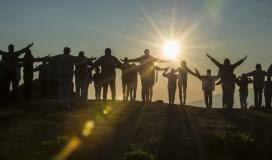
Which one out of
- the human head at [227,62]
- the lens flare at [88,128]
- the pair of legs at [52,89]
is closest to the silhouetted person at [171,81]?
the human head at [227,62]

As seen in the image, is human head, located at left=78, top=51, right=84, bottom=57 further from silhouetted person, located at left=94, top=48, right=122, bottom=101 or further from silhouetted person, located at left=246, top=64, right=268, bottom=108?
silhouetted person, located at left=246, top=64, right=268, bottom=108

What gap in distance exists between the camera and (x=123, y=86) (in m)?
28.3

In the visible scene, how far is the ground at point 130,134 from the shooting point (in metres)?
16.4

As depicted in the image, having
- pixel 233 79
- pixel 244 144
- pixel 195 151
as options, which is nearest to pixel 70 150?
pixel 195 151

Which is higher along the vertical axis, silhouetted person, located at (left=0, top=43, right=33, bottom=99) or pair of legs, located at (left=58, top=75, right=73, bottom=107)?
silhouetted person, located at (left=0, top=43, right=33, bottom=99)

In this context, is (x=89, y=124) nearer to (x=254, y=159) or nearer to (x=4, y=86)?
(x=254, y=159)

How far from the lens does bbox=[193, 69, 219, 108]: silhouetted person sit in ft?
94.2

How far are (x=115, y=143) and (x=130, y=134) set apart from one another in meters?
1.34

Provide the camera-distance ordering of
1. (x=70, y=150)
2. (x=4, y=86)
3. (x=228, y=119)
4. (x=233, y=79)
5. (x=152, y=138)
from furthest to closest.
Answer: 1. (x=4, y=86)
2. (x=233, y=79)
3. (x=228, y=119)
4. (x=152, y=138)
5. (x=70, y=150)

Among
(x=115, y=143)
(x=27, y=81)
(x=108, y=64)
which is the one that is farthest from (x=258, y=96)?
(x=115, y=143)

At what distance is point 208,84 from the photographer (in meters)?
28.7

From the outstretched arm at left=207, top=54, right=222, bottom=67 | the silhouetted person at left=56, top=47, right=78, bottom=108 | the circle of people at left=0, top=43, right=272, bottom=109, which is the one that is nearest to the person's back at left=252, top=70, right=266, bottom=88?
the circle of people at left=0, top=43, right=272, bottom=109

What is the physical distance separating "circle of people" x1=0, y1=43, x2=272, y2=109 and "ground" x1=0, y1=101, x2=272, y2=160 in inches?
53.8

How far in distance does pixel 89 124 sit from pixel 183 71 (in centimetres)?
919
